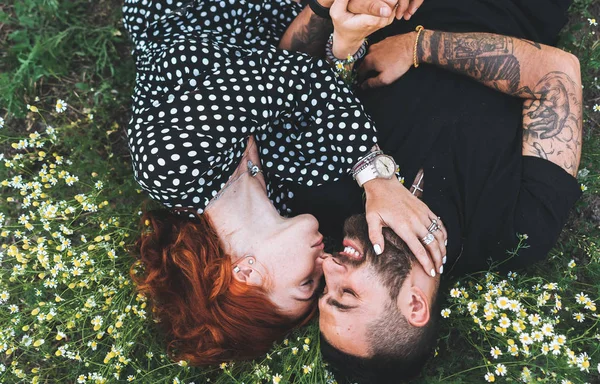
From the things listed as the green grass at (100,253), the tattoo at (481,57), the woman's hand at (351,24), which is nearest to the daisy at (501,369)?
the green grass at (100,253)

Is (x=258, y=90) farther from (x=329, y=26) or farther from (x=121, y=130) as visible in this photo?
(x=121, y=130)

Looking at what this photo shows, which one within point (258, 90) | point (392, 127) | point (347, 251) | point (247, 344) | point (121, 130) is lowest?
point (247, 344)

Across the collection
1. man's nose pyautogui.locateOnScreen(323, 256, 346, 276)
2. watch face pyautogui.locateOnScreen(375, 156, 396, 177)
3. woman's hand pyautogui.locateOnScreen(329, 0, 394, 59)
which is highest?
woman's hand pyautogui.locateOnScreen(329, 0, 394, 59)

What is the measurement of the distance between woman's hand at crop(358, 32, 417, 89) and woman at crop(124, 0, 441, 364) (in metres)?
0.37

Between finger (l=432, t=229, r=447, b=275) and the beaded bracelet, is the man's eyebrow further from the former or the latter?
the beaded bracelet

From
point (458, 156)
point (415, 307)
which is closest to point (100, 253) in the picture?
point (415, 307)

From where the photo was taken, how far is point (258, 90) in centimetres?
268

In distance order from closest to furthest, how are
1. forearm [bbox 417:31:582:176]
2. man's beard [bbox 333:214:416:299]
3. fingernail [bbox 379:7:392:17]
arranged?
fingernail [bbox 379:7:392:17] < man's beard [bbox 333:214:416:299] < forearm [bbox 417:31:582:176]

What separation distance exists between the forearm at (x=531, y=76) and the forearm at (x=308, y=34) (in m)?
0.63

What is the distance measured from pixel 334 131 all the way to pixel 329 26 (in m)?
0.78

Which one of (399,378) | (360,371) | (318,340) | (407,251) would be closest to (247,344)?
(318,340)

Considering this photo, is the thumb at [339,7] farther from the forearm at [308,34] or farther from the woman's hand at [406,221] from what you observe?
the woman's hand at [406,221]

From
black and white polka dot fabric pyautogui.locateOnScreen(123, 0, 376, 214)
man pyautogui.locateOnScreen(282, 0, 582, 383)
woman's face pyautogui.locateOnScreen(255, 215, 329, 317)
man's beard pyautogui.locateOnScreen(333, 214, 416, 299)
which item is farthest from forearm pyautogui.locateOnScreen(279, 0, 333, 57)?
man's beard pyautogui.locateOnScreen(333, 214, 416, 299)

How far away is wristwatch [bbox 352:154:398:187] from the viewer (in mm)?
2812
